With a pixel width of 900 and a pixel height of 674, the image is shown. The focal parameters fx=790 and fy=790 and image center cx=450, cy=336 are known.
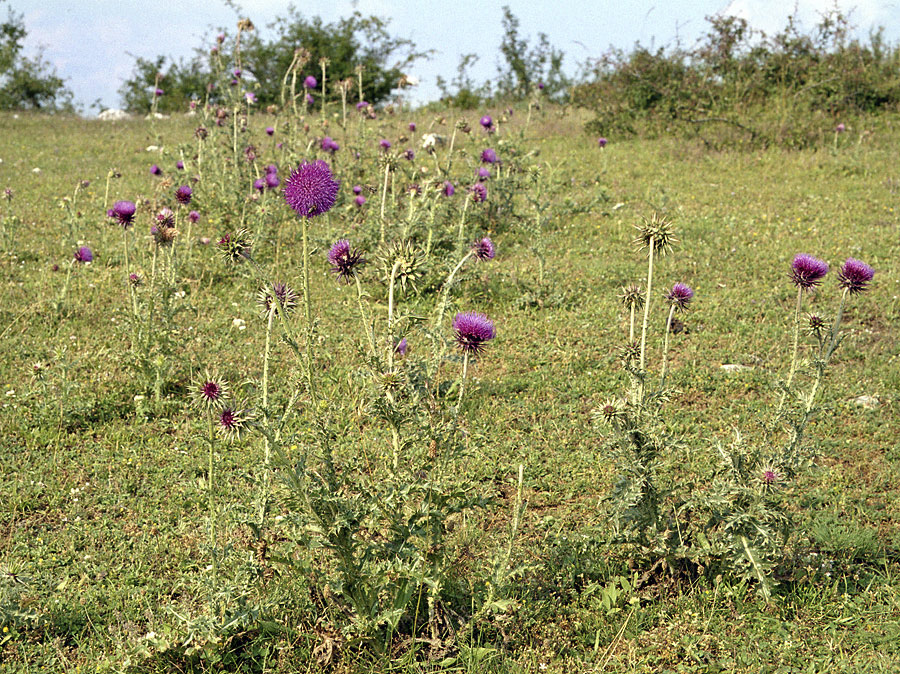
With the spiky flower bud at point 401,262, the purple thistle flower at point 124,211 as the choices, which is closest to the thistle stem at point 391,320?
the spiky flower bud at point 401,262

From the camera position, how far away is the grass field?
2.76 m

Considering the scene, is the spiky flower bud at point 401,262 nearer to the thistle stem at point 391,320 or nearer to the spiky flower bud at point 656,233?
the thistle stem at point 391,320

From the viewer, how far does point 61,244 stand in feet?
23.5

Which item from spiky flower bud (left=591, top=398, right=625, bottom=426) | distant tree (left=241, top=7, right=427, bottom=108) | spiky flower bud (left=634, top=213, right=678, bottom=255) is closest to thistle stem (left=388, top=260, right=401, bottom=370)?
spiky flower bud (left=591, top=398, right=625, bottom=426)

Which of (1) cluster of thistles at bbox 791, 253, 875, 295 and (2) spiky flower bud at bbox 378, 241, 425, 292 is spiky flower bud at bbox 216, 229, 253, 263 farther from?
(1) cluster of thistles at bbox 791, 253, 875, 295

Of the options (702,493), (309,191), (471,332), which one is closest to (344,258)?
(309,191)

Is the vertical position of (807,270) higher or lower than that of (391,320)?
higher

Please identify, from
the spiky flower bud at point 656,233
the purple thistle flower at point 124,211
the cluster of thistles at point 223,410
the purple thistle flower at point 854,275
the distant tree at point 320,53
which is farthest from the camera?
the distant tree at point 320,53

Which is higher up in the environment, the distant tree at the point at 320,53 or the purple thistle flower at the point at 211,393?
the distant tree at the point at 320,53

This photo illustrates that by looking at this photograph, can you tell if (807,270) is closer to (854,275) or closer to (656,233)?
(854,275)

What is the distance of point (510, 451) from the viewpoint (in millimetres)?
4133

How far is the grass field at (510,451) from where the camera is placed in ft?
9.07

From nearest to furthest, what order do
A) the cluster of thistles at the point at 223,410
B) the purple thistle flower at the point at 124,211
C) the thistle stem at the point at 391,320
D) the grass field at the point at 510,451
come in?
the cluster of thistles at the point at 223,410 < the thistle stem at the point at 391,320 < the grass field at the point at 510,451 < the purple thistle flower at the point at 124,211

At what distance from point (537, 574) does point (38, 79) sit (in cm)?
2275
